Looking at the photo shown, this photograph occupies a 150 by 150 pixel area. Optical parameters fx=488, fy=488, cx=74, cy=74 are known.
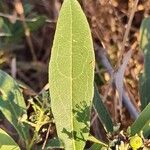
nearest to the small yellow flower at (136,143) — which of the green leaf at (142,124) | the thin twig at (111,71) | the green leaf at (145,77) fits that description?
the green leaf at (142,124)

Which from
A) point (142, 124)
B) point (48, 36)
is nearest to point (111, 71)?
point (142, 124)

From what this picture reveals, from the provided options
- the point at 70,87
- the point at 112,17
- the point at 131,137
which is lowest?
the point at 131,137

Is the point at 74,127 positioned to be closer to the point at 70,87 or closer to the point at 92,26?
the point at 70,87

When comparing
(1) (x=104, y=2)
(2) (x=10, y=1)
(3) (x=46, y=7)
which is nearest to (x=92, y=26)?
(1) (x=104, y=2)

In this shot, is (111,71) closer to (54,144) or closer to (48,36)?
(54,144)

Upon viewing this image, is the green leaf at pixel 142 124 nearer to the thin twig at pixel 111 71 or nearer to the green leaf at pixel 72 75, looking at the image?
the green leaf at pixel 72 75

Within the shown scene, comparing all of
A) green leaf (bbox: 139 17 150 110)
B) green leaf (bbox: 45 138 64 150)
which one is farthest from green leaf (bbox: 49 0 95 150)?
green leaf (bbox: 139 17 150 110)
